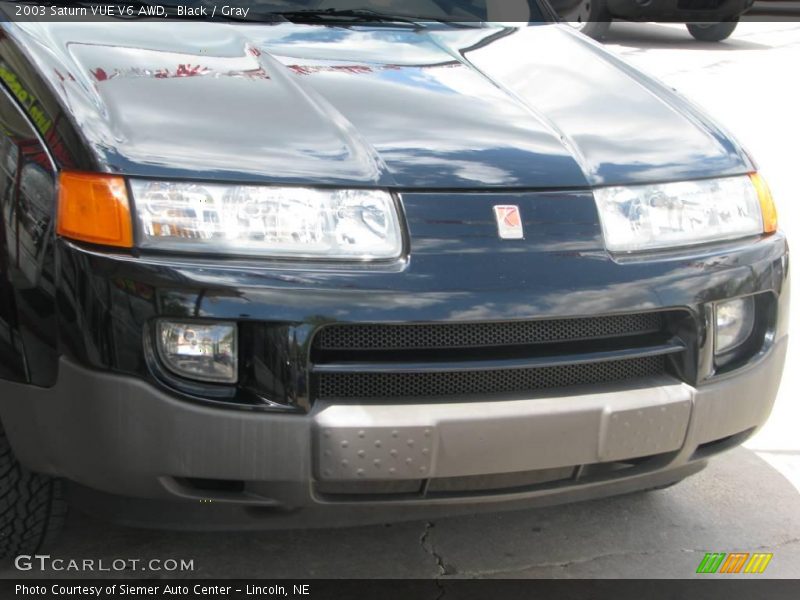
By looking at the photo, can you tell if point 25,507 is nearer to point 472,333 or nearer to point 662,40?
point 472,333

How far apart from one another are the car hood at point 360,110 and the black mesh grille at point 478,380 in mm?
406

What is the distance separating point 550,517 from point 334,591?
0.75 meters

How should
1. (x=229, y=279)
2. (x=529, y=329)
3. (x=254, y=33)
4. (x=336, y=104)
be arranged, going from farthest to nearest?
(x=254, y=33)
(x=336, y=104)
(x=529, y=329)
(x=229, y=279)

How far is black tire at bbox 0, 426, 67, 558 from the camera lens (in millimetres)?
2742

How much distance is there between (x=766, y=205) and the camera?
9.78ft

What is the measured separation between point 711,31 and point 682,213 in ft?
40.8

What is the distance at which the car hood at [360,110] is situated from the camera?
2523mm

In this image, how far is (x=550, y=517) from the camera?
341 cm

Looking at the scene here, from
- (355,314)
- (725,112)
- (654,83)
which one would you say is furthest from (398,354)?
(725,112)

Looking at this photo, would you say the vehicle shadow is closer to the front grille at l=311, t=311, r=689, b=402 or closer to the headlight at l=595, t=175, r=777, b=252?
the headlight at l=595, t=175, r=777, b=252

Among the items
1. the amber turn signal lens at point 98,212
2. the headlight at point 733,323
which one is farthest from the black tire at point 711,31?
the amber turn signal lens at point 98,212

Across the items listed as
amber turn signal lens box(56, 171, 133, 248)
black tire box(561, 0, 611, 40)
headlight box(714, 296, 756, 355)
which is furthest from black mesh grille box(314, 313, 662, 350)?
black tire box(561, 0, 611, 40)

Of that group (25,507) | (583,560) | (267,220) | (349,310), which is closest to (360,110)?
(267,220)

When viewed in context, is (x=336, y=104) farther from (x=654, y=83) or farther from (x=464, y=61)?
(x=654, y=83)
